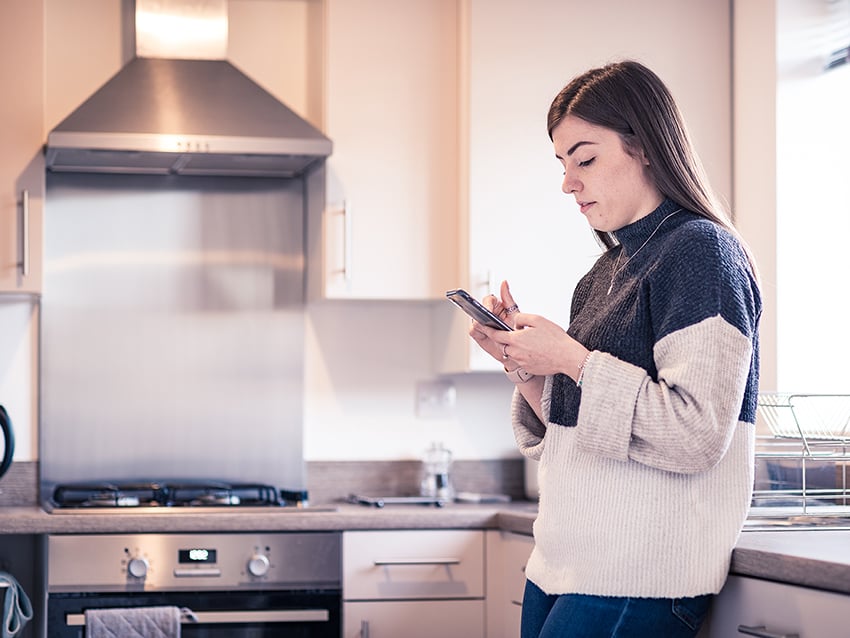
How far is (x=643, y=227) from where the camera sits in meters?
1.68

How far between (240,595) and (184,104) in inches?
48.3

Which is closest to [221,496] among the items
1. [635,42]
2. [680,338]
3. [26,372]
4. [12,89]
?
[26,372]

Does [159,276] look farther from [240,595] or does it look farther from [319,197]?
[240,595]

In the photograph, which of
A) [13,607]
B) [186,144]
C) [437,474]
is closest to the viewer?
[13,607]

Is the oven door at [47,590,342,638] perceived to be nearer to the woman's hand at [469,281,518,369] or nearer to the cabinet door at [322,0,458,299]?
the cabinet door at [322,0,458,299]

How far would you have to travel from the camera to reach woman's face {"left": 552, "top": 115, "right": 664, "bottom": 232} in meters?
1.68

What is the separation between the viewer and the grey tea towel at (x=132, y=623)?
265cm

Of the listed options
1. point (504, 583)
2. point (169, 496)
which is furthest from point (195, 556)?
point (504, 583)

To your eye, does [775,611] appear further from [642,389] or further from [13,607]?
[13,607]

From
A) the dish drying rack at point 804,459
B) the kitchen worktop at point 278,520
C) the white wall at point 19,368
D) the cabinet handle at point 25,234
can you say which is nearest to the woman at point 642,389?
the dish drying rack at point 804,459

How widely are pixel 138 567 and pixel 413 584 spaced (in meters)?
0.64

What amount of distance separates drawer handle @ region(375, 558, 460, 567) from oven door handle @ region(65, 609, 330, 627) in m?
0.17

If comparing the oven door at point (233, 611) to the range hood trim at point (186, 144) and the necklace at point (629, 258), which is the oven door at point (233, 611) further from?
the necklace at point (629, 258)

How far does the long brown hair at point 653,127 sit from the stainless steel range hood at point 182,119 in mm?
1389
